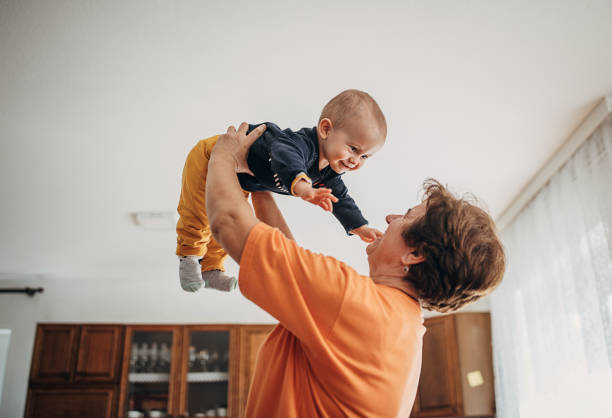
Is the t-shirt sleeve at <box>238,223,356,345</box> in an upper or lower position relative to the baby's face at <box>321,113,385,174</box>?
lower

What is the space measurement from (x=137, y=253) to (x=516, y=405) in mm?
3409

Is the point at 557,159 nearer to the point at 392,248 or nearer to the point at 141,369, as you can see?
the point at 392,248

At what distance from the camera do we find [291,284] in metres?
0.93

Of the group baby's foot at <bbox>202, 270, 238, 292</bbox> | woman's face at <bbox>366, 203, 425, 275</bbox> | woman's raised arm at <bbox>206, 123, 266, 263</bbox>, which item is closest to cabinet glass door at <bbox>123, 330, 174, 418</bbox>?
baby's foot at <bbox>202, 270, 238, 292</bbox>

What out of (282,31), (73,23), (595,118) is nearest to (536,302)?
(595,118)

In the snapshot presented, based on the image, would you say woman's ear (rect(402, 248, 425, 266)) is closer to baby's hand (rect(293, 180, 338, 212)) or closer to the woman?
the woman

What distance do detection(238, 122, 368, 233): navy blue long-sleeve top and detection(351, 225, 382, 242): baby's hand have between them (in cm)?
2

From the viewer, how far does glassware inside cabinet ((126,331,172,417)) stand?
15.9 feet

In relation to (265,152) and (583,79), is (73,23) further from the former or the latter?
(583,79)

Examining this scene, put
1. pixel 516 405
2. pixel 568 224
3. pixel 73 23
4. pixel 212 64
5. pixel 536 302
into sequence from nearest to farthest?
pixel 73 23 → pixel 212 64 → pixel 568 224 → pixel 536 302 → pixel 516 405

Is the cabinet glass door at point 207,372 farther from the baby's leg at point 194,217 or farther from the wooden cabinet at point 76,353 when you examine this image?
the baby's leg at point 194,217

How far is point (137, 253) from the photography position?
4766 mm

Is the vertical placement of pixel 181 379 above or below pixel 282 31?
below

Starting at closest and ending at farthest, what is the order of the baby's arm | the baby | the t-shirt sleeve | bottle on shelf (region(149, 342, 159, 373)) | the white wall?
the t-shirt sleeve < the baby < the baby's arm < bottle on shelf (region(149, 342, 159, 373)) < the white wall
